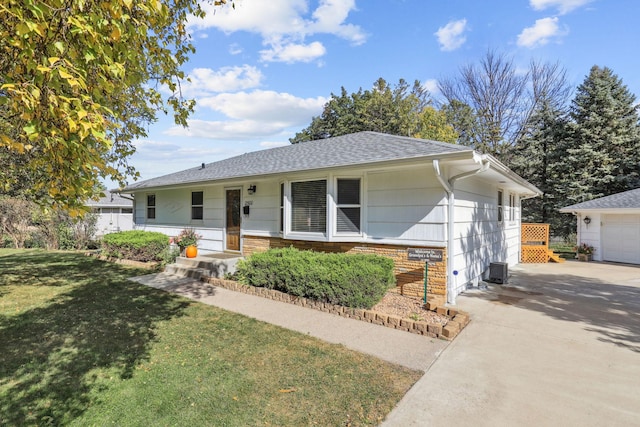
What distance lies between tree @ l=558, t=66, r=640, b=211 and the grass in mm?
22113

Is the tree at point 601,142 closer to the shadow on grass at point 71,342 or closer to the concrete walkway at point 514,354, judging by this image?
the concrete walkway at point 514,354

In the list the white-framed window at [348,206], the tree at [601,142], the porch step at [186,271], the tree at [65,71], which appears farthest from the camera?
the tree at [601,142]

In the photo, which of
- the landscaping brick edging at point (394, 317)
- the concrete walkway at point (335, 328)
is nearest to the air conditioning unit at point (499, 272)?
the landscaping brick edging at point (394, 317)

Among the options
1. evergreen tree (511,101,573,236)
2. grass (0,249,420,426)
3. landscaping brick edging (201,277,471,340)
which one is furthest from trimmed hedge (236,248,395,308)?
evergreen tree (511,101,573,236)

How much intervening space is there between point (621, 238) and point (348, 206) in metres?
12.6

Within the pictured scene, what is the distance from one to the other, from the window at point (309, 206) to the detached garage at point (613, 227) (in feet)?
39.9

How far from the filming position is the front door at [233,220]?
10195 millimetres

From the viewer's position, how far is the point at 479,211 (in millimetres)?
8250

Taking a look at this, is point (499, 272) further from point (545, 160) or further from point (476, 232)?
point (545, 160)

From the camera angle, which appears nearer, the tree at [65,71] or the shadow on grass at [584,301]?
the tree at [65,71]

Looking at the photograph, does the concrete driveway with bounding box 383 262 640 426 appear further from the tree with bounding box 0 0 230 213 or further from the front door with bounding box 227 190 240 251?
the front door with bounding box 227 190 240 251

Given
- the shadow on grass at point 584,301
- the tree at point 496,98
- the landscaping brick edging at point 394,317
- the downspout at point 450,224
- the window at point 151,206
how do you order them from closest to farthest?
the landscaping brick edging at point 394,317 < the shadow on grass at point 584,301 < the downspout at point 450,224 < the window at point 151,206 < the tree at point 496,98

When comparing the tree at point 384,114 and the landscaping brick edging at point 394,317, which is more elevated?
the tree at point 384,114

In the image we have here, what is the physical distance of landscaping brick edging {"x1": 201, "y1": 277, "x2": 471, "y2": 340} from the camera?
15.4 ft
